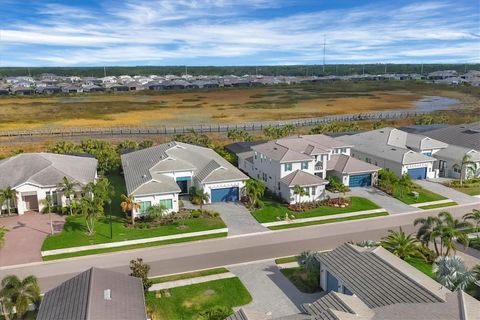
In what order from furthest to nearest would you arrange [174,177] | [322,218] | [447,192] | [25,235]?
[447,192] < [174,177] < [322,218] < [25,235]

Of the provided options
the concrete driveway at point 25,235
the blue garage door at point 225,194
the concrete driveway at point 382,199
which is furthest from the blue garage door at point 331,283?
the concrete driveway at point 25,235

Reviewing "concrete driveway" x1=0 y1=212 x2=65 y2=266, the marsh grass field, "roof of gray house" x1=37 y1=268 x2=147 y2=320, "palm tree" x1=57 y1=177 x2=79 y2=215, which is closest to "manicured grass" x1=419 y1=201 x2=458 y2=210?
"roof of gray house" x1=37 y1=268 x2=147 y2=320

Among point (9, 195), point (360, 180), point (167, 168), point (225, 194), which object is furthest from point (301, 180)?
point (9, 195)

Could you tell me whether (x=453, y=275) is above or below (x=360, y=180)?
above

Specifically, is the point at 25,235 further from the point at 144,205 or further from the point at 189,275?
the point at 189,275

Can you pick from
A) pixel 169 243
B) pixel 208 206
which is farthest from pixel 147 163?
pixel 169 243

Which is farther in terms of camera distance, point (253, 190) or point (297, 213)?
point (253, 190)

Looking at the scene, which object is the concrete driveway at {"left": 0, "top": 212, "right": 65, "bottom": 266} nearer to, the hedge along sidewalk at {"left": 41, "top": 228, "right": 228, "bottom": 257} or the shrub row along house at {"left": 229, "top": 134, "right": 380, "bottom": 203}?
the hedge along sidewalk at {"left": 41, "top": 228, "right": 228, "bottom": 257}
